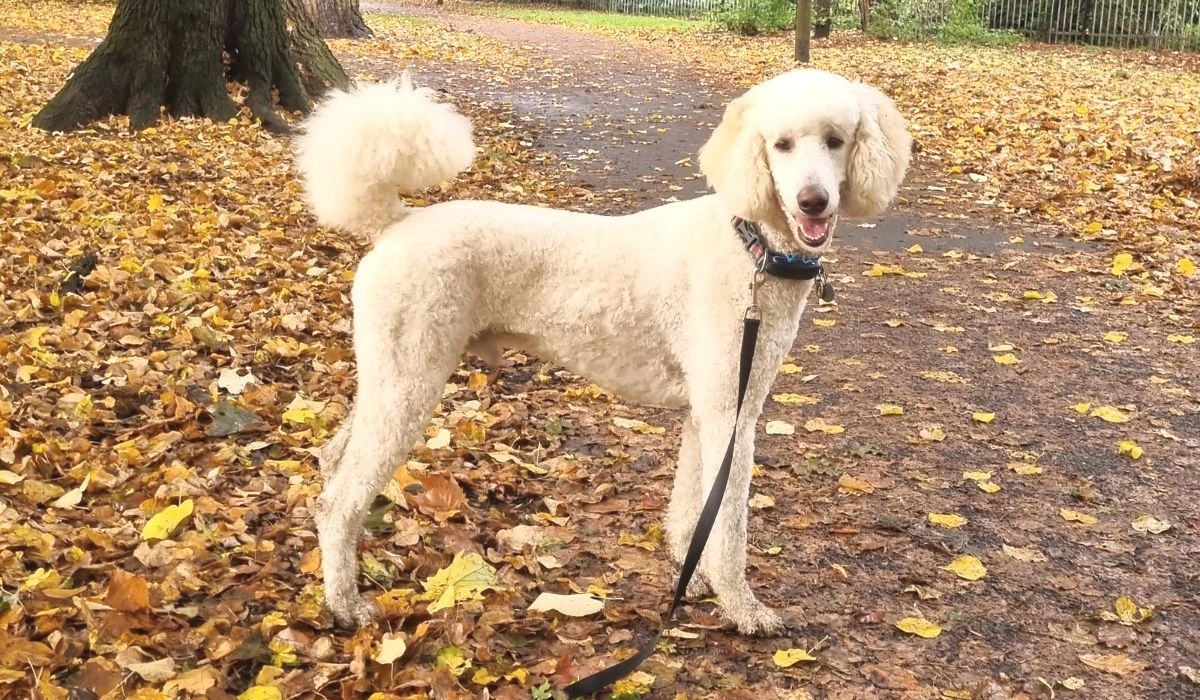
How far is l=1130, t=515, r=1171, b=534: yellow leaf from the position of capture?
366 centimetres

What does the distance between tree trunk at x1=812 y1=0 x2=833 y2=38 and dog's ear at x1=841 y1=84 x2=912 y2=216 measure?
66.6 feet

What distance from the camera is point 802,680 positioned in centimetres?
287

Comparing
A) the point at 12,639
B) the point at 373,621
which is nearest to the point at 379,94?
the point at 373,621

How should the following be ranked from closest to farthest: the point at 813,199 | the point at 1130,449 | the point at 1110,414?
the point at 813,199 < the point at 1130,449 < the point at 1110,414

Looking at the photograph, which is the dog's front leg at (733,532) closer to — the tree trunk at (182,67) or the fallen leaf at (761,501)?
the fallen leaf at (761,501)

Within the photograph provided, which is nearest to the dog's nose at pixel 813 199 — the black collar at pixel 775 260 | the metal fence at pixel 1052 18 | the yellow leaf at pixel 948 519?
the black collar at pixel 775 260

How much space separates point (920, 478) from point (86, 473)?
335cm

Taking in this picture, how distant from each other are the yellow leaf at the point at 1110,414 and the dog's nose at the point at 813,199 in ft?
9.00

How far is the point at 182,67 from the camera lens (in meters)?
8.84

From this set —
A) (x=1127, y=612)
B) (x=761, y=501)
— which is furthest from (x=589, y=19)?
(x=1127, y=612)

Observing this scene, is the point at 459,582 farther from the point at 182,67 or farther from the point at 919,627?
the point at 182,67

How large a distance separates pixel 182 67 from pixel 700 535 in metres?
8.04

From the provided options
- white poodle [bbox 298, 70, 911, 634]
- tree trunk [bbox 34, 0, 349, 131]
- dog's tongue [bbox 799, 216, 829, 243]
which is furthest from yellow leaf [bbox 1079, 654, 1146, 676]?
tree trunk [bbox 34, 0, 349, 131]

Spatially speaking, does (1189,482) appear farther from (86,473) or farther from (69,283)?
(69,283)
